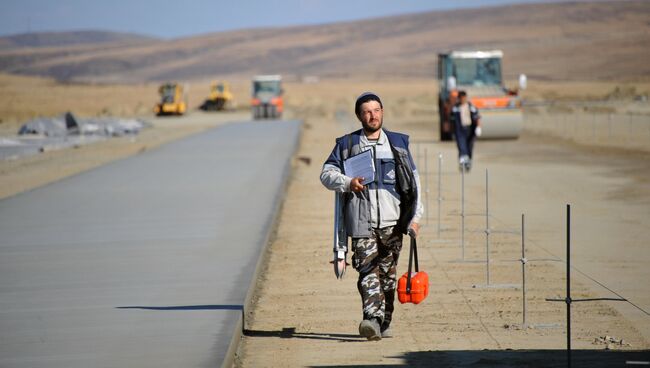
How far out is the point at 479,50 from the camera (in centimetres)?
3862

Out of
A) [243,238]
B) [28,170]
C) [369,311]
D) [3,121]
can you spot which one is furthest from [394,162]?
[3,121]

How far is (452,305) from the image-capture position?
9.66m

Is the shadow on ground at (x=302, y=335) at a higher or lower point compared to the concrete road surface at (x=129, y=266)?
lower

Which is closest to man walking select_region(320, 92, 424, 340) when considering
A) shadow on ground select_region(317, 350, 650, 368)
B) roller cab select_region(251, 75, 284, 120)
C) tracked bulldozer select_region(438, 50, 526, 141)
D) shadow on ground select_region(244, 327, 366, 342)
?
shadow on ground select_region(317, 350, 650, 368)

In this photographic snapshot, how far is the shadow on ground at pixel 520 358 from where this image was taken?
7.33m

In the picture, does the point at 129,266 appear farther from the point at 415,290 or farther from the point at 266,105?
the point at 266,105

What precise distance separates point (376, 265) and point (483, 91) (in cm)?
2929

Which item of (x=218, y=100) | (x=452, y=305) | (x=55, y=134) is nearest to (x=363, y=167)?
(x=452, y=305)

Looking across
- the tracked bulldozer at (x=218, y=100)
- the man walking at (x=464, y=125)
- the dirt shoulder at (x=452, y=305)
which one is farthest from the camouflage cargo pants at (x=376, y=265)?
the tracked bulldozer at (x=218, y=100)

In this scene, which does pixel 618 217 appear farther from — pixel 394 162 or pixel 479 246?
pixel 394 162

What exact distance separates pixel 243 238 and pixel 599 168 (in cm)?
1483

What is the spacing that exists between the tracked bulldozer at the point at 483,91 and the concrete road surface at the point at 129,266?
51.8 ft

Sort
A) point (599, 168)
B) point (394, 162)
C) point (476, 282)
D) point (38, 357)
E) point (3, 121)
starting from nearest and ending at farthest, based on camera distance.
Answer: point (38, 357) < point (394, 162) < point (476, 282) < point (599, 168) < point (3, 121)

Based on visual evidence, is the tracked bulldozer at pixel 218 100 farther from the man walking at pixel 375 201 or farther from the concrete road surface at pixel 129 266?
the man walking at pixel 375 201
